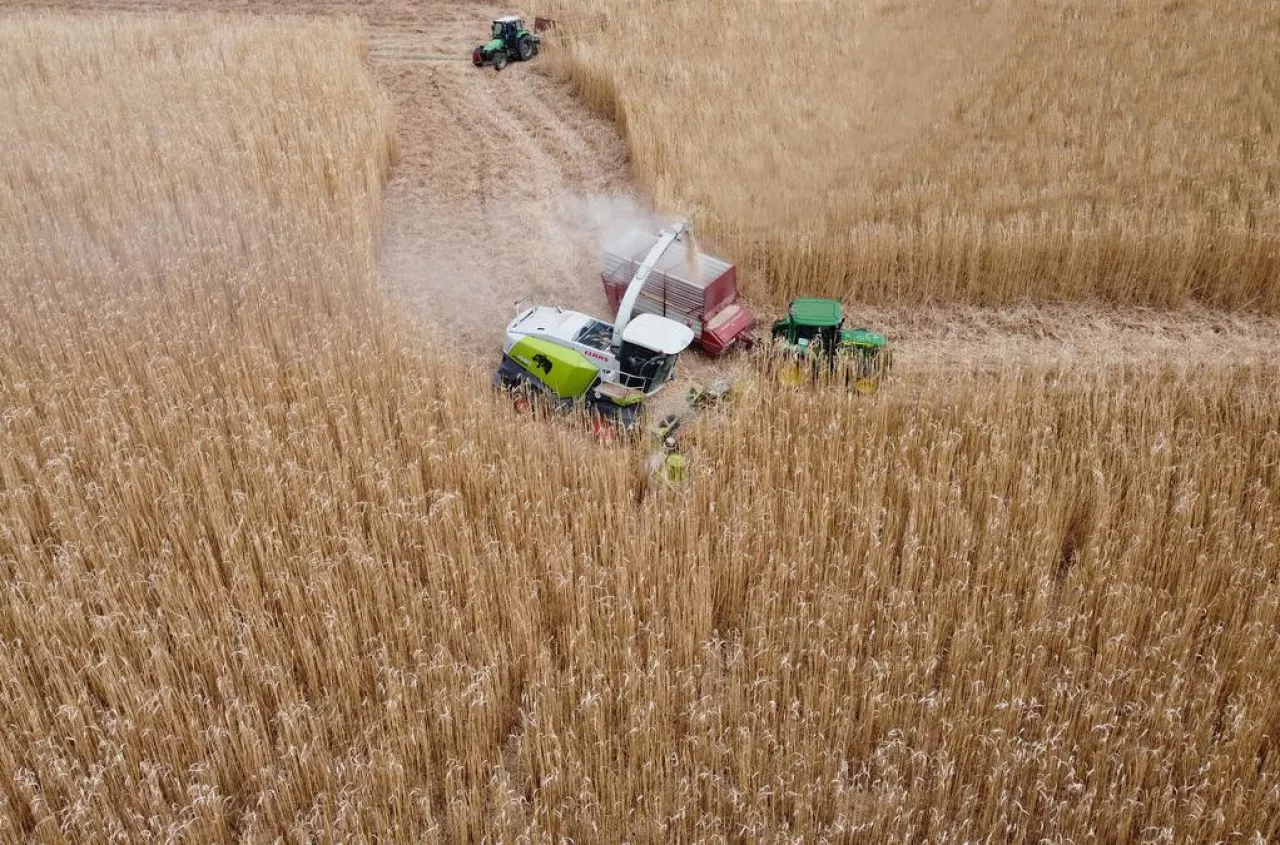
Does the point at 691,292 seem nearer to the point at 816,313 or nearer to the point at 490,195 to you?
the point at 816,313

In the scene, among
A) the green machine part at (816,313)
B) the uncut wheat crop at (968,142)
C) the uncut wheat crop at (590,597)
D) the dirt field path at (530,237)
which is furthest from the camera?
the uncut wheat crop at (968,142)

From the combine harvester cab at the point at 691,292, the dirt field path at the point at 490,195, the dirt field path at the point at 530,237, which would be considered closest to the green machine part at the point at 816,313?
the combine harvester cab at the point at 691,292

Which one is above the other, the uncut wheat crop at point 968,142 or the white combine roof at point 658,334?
the uncut wheat crop at point 968,142

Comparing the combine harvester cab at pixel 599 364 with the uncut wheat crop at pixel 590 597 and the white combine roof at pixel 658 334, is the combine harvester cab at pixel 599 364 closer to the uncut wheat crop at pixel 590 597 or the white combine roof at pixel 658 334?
the white combine roof at pixel 658 334

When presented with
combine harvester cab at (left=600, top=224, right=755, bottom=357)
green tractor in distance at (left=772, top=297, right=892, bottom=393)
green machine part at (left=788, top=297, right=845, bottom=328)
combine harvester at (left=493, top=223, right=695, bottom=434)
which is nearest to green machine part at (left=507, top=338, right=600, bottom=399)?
combine harvester at (left=493, top=223, right=695, bottom=434)

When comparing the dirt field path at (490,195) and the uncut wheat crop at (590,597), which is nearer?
the uncut wheat crop at (590,597)

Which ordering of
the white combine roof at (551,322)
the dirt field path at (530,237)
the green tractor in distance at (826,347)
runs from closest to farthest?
the green tractor in distance at (826,347), the white combine roof at (551,322), the dirt field path at (530,237)

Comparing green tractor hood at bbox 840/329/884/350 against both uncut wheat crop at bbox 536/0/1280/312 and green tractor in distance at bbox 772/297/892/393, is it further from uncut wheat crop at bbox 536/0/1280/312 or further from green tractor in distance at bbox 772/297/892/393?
uncut wheat crop at bbox 536/0/1280/312
